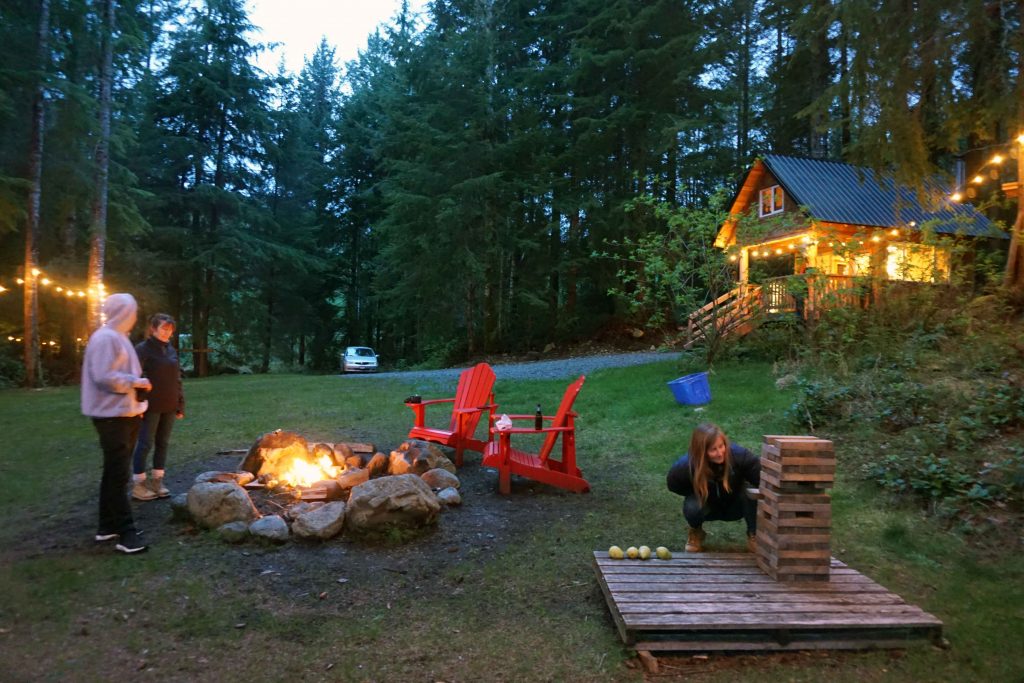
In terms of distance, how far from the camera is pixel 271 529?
12.4 feet

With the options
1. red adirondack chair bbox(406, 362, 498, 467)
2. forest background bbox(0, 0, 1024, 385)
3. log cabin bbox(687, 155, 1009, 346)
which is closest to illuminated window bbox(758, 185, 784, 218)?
log cabin bbox(687, 155, 1009, 346)

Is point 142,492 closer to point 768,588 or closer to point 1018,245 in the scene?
point 768,588

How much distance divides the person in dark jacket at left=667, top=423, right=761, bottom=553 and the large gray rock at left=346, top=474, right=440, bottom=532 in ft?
5.48

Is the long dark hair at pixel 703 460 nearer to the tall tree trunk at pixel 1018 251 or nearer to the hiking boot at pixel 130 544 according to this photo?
the hiking boot at pixel 130 544

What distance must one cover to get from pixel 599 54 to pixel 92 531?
19.1 m

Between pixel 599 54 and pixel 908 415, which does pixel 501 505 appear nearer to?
pixel 908 415

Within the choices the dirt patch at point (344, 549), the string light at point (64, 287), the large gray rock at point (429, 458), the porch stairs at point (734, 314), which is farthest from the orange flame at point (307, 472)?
the string light at point (64, 287)

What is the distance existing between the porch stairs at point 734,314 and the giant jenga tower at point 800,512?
24.1ft

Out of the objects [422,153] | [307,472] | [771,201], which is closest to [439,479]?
[307,472]

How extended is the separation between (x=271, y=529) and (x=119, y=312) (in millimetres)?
1652

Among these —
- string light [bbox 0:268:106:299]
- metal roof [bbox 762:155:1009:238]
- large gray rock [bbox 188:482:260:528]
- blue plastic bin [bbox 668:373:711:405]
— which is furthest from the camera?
metal roof [bbox 762:155:1009:238]

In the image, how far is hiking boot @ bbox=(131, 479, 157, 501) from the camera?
4578mm

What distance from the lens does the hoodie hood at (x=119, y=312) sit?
141 inches

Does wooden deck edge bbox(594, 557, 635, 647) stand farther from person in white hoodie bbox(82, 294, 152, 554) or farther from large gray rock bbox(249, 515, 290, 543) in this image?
person in white hoodie bbox(82, 294, 152, 554)
